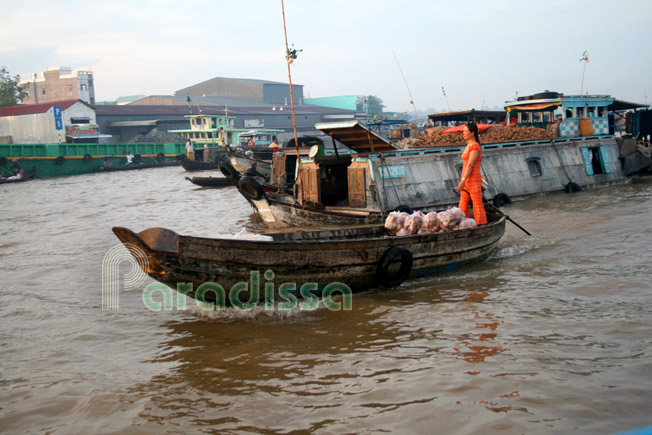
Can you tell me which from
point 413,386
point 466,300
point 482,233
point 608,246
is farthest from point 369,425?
point 608,246

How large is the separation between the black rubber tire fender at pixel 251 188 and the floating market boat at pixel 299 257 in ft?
14.6

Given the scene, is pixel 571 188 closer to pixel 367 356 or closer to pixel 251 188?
pixel 251 188

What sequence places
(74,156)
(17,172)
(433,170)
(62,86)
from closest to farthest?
1. (433,170)
2. (17,172)
3. (74,156)
4. (62,86)

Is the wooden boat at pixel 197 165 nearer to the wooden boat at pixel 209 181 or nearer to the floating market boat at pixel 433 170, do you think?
the wooden boat at pixel 209 181

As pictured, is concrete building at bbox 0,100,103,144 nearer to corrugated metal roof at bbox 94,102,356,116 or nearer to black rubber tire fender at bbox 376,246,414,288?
corrugated metal roof at bbox 94,102,356,116

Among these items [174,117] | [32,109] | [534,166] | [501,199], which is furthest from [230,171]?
[174,117]

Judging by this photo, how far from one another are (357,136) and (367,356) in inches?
279

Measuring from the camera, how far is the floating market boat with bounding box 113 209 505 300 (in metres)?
5.72

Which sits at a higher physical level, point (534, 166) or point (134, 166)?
point (134, 166)

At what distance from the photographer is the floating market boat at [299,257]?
5.72 metres

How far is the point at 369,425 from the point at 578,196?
13.5 metres

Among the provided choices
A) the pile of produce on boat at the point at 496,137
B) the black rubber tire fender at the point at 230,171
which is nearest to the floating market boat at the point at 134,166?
the pile of produce on boat at the point at 496,137

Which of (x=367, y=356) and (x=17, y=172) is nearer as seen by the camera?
(x=367, y=356)

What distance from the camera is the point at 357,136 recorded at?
451 inches
